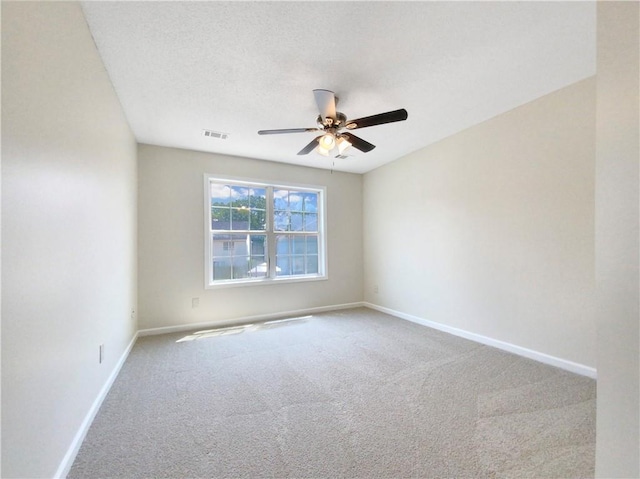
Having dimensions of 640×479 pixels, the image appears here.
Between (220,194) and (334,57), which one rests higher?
(334,57)

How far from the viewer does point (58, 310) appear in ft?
4.32

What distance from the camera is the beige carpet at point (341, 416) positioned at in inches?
55.7

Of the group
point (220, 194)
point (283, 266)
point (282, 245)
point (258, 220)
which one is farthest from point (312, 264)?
point (220, 194)

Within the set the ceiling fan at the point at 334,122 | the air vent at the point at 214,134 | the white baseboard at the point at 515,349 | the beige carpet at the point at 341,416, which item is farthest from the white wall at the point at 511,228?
the air vent at the point at 214,134

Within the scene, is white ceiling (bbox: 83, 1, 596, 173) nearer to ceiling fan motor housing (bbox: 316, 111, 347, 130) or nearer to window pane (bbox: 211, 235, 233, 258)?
ceiling fan motor housing (bbox: 316, 111, 347, 130)

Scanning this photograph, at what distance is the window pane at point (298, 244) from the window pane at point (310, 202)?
1.71ft

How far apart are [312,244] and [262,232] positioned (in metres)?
0.95

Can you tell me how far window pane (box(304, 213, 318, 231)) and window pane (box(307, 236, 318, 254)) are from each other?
163mm

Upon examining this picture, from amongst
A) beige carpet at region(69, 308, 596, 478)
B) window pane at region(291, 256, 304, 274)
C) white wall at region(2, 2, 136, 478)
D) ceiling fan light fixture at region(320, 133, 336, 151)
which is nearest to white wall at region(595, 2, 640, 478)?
beige carpet at region(69, 308, 596, 478)

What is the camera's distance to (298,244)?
466 cm

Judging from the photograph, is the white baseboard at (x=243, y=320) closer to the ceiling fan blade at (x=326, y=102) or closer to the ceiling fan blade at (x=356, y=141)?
the ceiling fan blade at (x=356, y=141)

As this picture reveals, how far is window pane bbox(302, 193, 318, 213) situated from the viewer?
4738mm

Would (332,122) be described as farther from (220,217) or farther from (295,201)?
(220,217)

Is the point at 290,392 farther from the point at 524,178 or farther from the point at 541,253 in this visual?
the point at 524,178
